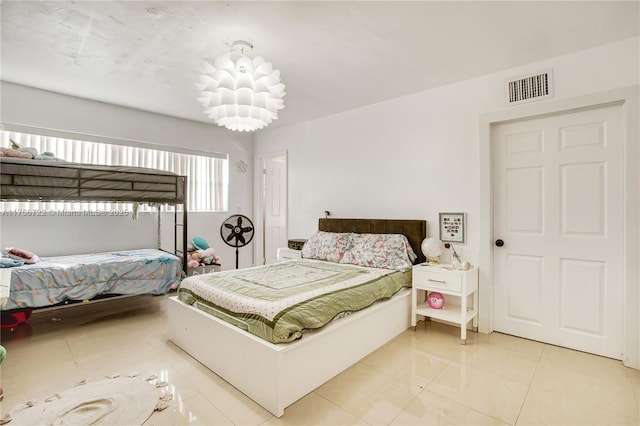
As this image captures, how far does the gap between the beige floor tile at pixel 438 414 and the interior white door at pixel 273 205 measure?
3803 millimetres

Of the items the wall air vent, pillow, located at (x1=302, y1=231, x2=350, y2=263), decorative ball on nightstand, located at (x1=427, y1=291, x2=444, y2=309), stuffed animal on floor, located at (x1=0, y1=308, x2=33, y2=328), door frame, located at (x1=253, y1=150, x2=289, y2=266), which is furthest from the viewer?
door frame, located at (x1=253, y1=150, x2=289, y2=266)

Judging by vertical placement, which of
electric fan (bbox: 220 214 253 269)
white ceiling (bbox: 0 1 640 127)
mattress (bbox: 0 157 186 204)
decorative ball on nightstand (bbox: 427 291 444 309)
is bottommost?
decorative ball on nightstand (bbox: 427 291 444 309)

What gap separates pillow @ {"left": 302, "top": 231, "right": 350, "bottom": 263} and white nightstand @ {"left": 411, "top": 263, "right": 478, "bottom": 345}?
93 centimetres

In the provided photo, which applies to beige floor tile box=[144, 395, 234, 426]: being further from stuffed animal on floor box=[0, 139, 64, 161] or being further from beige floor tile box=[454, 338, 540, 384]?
stuffed animal on floor box=[0, 139, 64, 161]

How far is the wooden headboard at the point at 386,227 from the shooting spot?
137 inches

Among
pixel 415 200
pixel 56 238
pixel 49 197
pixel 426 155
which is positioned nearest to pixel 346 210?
pixel 415 200

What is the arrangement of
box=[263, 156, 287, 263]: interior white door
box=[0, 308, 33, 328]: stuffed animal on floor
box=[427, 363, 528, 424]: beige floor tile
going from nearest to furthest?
box=[427, 363, 528, 424]: beige floor tile → box=[0, 308, 33, 328]: stuffed animal on floor → box=[263, 156, 287, 263]: interior white door

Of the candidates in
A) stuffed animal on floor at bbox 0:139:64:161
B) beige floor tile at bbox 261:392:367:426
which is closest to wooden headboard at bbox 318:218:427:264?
beige floor tile at bbox 261:392:367:426

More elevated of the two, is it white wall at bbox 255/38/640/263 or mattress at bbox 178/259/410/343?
white wall at bbox 255/38/640/263

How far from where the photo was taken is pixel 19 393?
2.04m

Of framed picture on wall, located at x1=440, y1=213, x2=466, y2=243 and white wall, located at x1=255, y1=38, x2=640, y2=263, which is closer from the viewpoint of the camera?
white wall, located at x1=255, y1=38, x2=640, y2=263

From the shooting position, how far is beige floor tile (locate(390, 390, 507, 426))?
177cm

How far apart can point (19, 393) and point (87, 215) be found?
2552 millimetres

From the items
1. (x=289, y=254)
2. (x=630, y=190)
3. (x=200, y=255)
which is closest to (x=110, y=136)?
(x=200, y=255)
